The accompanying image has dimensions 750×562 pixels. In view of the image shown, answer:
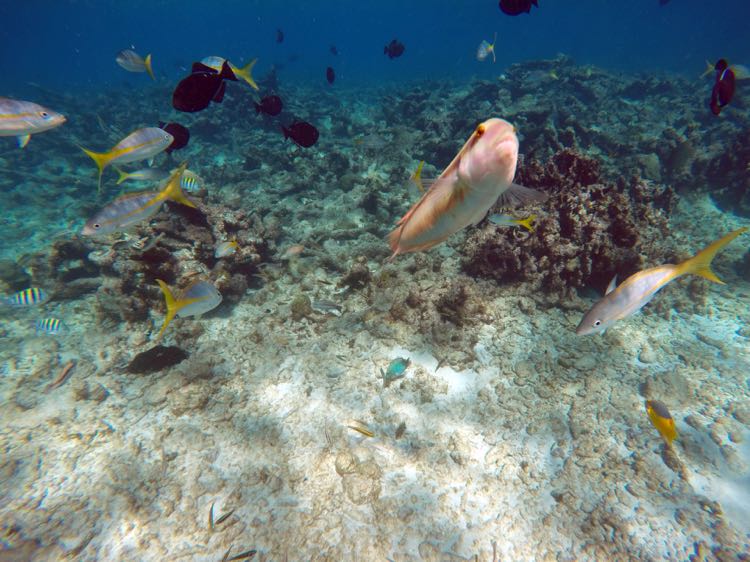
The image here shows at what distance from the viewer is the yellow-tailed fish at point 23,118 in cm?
331

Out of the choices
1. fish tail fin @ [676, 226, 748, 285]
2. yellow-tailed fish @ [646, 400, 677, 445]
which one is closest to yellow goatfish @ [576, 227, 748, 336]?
fish tail fin @ [676, 226, 748, 285]

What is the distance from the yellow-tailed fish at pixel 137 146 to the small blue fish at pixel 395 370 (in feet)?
13.6

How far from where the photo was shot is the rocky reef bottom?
2695 mm

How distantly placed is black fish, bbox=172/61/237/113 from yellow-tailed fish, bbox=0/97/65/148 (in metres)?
1.19

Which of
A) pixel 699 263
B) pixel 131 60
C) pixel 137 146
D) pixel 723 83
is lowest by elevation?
pixel 699 263

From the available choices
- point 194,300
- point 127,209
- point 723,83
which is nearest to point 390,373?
point 194,300

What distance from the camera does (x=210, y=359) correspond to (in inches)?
162

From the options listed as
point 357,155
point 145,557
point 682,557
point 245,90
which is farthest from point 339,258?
point 245,90

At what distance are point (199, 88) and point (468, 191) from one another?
13.0 feet

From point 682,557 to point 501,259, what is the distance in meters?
3.34

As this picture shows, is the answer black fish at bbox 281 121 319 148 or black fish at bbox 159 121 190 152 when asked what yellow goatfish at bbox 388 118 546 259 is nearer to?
black fish at bbox 281 121 319 148

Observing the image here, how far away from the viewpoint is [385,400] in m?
3.62

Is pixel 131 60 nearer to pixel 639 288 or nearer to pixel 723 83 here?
pixel 639 288

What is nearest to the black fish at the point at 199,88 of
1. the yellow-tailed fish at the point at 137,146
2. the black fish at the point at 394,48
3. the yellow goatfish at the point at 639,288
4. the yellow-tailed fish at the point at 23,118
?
the yellow-tailed fish at the point at 137,146
